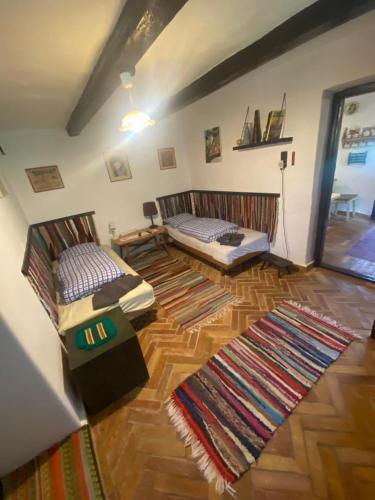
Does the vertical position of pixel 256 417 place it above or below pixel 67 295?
below

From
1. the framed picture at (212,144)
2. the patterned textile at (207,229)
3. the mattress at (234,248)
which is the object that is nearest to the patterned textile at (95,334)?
the mattress at (234,248)

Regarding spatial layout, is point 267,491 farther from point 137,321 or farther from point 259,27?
point 259,27

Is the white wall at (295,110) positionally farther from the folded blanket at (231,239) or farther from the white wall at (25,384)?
the white wall at (25,384)

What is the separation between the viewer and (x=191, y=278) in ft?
9.76

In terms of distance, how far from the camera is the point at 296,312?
6.85 feet

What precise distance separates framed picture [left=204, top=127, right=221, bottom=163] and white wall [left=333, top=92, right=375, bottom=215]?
118 inches

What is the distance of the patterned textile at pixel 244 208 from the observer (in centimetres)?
287

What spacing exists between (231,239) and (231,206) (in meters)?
0.89

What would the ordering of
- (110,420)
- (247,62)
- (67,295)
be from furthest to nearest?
(67,295) → (247,62) → (110,420)

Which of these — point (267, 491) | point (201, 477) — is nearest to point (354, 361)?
point (267, 491)

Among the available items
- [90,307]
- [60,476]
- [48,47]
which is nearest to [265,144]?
[48,47]

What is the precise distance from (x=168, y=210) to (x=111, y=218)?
1173 millimetres

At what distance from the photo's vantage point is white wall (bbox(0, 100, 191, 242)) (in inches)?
111

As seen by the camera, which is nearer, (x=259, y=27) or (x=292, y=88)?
(x=259, y=27)
